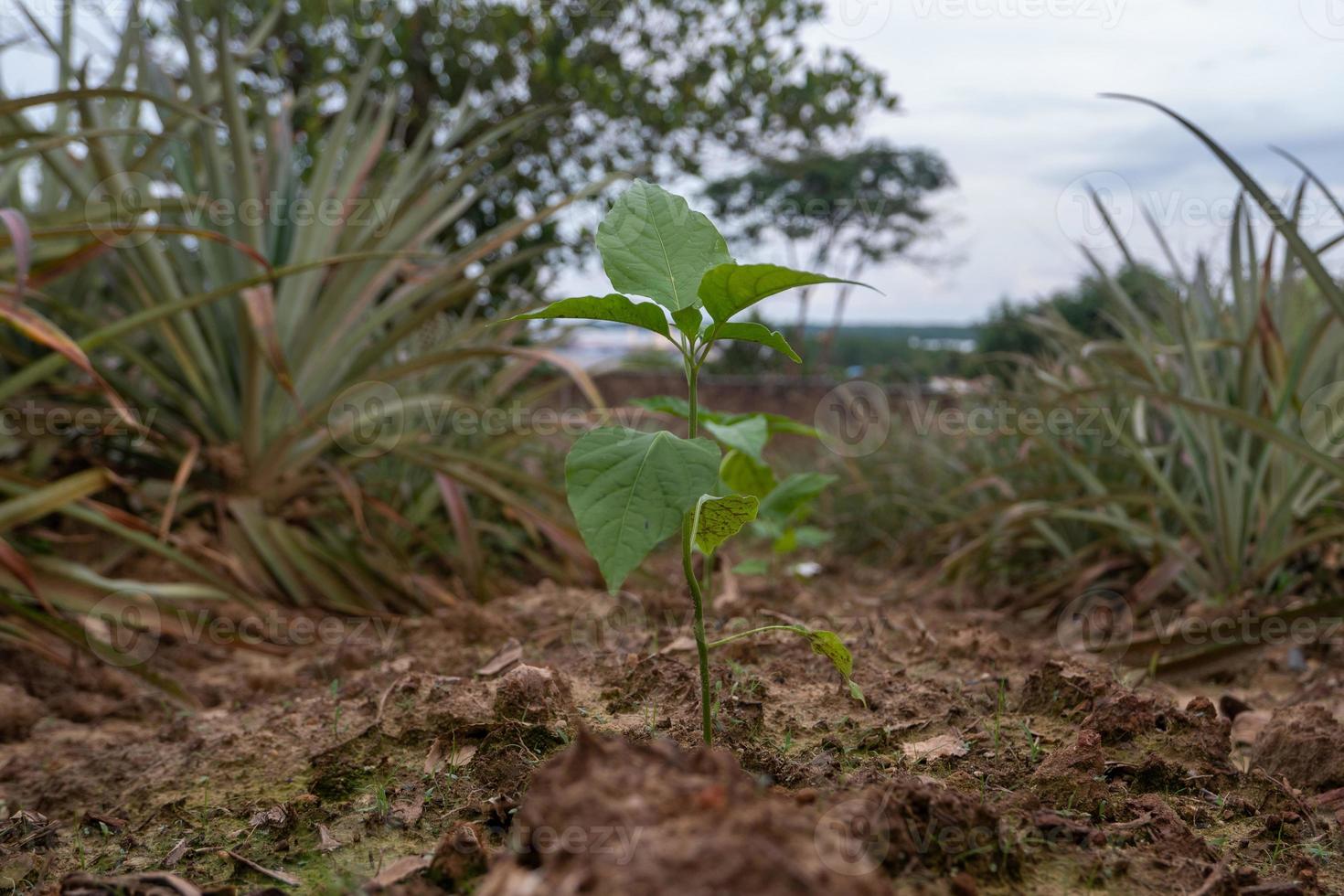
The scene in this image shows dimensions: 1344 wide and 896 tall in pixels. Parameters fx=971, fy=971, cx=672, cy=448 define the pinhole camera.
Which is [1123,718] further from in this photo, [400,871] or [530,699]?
[400,871]

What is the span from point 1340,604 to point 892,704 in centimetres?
88

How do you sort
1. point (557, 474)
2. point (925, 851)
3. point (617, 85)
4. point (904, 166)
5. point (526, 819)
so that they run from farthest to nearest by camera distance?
point (904, 166), point (617, 85), point (557, 474), point (925, 851), point (526, 819)

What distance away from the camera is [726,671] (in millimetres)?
1132

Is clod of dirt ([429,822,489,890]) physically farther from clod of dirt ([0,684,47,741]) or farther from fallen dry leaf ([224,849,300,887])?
clod of dirt ([0,684,47,741])

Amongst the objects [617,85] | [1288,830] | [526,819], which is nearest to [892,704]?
[1288,830]

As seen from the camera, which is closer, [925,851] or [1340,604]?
[925,851]

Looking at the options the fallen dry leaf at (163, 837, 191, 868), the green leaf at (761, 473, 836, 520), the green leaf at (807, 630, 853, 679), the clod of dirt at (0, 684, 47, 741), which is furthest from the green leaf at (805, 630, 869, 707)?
the clod of dirt at (0, 684, 47, 741)

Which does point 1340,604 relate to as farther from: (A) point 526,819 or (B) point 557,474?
(B) point 557,474

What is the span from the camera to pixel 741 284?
731 millimetres

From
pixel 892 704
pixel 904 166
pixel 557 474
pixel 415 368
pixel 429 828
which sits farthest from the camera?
pixel 904 166

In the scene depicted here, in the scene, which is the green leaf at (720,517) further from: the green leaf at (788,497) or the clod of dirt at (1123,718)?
the green leaf at (788,497)

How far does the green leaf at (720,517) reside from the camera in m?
0.75

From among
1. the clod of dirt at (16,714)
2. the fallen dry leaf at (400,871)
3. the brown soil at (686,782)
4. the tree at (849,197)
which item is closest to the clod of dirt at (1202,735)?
the brown soil at (686,782)

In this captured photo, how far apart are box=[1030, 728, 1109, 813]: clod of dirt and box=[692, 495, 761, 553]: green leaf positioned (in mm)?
370
